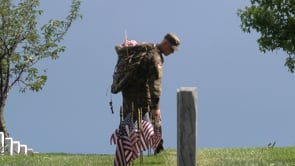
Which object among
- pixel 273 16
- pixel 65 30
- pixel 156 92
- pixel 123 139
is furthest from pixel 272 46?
pixel 123 139

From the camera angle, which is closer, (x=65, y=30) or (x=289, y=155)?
(x=289, y=155)

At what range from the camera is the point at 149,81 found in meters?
17.8

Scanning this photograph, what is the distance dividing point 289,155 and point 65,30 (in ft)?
75.2

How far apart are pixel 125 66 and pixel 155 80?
1.15 meters

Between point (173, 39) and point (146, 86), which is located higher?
point (173, 39)

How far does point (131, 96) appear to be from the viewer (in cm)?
1770

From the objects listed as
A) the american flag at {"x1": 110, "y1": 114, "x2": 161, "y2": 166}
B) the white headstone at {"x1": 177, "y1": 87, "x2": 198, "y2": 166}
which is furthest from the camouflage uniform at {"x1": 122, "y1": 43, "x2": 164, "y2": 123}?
the white headstone at {"x1": 177, "y1": 87, "x2": 198, "y2": 166}

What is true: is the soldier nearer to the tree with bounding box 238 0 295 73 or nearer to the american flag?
the american flag

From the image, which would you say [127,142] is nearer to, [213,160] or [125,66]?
[125,66]

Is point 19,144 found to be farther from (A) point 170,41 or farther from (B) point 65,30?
(A) point 170,41

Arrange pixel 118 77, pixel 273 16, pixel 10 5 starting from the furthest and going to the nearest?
pixel 10 5, pixel 273 16, pixel 118 77

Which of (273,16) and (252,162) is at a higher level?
(273,16)

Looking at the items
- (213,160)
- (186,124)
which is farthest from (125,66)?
(186,124)

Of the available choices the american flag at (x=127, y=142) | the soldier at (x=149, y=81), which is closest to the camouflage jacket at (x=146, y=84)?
the soldier at (x=149, y=81)
